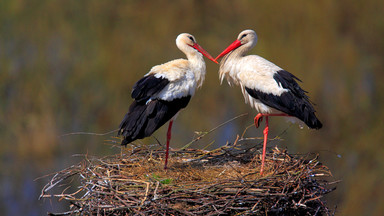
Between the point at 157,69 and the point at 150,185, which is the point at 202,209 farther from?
the point at 157,69

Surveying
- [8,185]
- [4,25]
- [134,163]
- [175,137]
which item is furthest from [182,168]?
[4,25]

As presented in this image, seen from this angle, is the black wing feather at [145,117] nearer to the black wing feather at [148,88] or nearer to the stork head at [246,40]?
the black wing feather at [148,88]

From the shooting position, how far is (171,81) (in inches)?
153

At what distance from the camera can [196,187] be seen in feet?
11.3

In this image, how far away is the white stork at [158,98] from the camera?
3727mm

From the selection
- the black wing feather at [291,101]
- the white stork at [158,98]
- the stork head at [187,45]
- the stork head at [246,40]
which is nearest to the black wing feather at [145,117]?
the white stork at [158,98]

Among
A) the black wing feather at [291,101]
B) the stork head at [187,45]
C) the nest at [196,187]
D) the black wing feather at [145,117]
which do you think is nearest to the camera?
the nest at [196,187]

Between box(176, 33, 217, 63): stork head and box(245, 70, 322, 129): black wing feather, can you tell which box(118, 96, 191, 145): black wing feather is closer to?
box(176, 33, 217, 63): stork head

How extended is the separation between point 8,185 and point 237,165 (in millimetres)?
4781

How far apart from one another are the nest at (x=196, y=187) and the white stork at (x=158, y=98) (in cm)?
27

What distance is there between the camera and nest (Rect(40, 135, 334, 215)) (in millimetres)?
3352

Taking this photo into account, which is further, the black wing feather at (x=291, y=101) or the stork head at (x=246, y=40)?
the stork head at (x=246, y=40)

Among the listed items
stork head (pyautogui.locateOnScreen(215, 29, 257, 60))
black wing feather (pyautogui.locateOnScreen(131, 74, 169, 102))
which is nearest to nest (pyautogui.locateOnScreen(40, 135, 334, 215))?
black wing feather (pyautogui.locateOnScreen(131, 74, 169, 102))

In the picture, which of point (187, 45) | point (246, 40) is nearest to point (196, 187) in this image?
point (187, 45)
